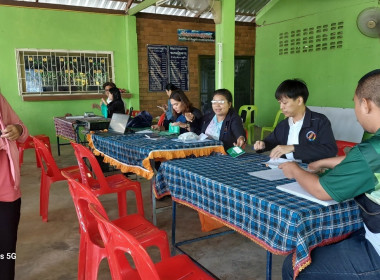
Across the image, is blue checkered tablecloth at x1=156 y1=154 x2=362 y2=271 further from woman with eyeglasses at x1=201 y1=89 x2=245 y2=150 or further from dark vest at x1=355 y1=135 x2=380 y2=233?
woman with eyeglasses at x1=201 y1=89 x2=245 y2=150

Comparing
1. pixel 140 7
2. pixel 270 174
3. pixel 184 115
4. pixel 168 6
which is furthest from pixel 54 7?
pixel 270 174

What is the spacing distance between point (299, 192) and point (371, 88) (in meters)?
0.48

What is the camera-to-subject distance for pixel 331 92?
608cm

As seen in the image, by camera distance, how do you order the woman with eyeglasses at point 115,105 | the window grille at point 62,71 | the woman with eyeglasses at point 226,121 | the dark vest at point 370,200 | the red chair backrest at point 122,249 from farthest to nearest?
the window grille at point 62,71
the woman with eyeglasses at point 115,105
the woman with eyeglasses at point 226,121
the dark vest at point 370,200
the red chair backrest at point 122,249

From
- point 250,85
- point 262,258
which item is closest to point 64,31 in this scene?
point 250,85

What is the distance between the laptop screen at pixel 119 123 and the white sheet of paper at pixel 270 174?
6.67ft

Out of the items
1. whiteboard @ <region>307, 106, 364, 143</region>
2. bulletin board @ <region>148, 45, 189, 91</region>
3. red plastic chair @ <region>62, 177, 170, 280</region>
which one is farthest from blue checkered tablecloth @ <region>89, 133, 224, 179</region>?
bulletin board @ <region>148, 45, 189, 91</region>

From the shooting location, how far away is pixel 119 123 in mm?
3549

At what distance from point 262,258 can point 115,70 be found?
18.9ft

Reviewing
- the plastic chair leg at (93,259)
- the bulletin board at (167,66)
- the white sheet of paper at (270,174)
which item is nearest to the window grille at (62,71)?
the bulletin board at (167,66)

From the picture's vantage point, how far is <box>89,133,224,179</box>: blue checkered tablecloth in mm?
2592

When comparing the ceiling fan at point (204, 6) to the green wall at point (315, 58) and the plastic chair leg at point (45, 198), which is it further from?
the plastic chair leg at point (45, 198)

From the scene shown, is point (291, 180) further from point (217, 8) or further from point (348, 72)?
point (348, 72)

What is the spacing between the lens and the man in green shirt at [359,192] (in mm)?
1108
